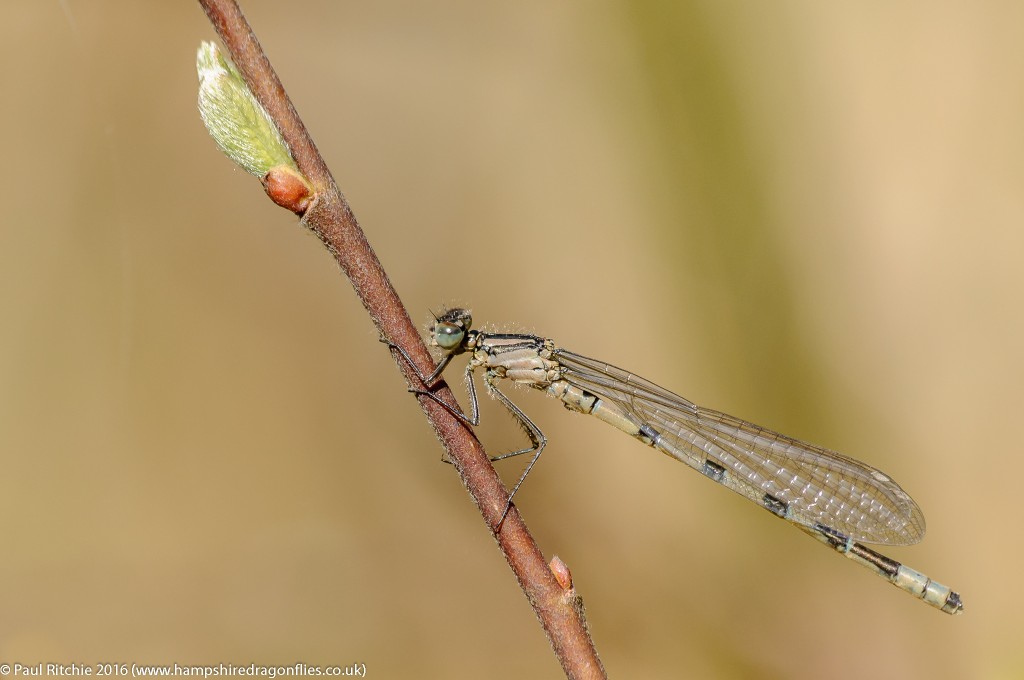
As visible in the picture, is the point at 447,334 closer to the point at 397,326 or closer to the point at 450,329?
the point at 450,329

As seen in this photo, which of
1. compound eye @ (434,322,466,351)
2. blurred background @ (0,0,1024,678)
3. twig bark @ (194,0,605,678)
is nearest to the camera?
twig bark @ (194,0,605,678)

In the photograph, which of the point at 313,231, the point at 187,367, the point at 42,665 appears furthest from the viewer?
the point at 187,367

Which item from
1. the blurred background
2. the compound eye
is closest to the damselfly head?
the compound eye

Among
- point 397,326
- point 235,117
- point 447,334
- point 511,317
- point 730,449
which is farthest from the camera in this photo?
point 511,317

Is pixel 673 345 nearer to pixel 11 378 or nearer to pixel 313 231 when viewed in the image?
pixel 313 231

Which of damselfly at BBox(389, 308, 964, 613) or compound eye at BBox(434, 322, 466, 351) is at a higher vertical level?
damselfly at BBox(389, 308, 964, 613)

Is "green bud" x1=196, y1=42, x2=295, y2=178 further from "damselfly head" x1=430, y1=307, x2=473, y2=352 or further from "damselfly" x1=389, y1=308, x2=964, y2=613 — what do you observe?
"damselfly" x1=389, y1=308, x2=964, y2=613

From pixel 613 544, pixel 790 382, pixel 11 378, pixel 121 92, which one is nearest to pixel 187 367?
pixel 11 378

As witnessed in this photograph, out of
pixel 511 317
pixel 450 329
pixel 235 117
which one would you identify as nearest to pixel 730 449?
pixel 511 317
